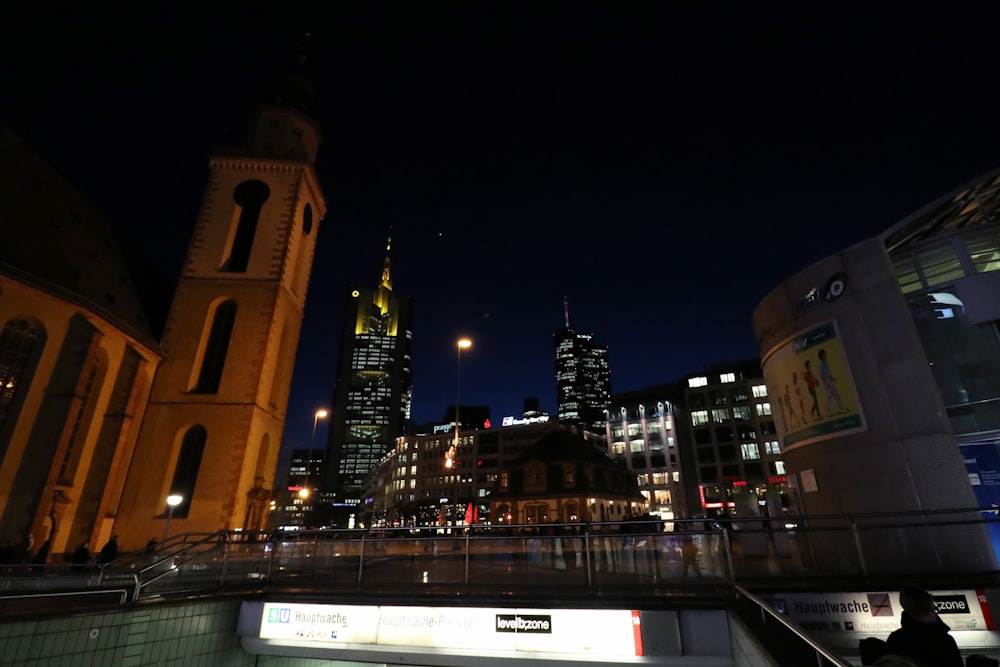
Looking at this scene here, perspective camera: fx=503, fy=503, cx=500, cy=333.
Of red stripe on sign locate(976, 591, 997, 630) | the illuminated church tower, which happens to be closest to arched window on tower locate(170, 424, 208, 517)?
the illuminated church tower

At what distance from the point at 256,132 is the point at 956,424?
41649 millimetres

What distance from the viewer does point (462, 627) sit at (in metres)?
9.28

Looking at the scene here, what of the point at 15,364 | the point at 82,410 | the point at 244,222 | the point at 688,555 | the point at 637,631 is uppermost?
the point at 244,222

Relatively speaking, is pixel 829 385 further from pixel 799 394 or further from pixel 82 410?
pixel 82 410

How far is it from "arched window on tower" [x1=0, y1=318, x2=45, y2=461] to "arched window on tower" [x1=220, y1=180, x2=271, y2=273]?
37.1 feet

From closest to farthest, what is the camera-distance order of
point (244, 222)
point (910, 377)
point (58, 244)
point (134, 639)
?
point (134, 639), point (910, 377), point (58, 244), point (244, 222)

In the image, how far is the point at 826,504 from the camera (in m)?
14.5

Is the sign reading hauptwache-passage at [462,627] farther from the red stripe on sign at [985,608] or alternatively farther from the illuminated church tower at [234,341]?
the illuminated church tower at [234,341]

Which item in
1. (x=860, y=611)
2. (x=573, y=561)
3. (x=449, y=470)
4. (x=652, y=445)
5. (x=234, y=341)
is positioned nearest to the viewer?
(x=860, y=611)

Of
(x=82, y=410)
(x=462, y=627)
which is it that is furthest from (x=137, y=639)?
(x=82, y=410)

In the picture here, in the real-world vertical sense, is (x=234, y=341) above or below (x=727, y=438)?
below

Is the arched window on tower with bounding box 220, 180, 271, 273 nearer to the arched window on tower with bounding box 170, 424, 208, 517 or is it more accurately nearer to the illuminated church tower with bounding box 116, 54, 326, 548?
the illuminated church tower with bounding box 116, 54, 326, 548

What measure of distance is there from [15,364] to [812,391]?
2985 centimetres

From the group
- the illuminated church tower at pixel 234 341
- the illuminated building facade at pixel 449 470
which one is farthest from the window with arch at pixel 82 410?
the illuminated building facade at pixel 449 470
